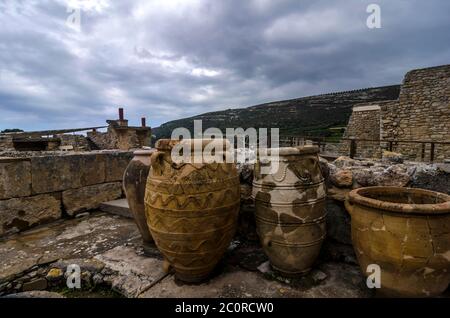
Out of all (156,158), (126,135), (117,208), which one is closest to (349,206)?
(156,158)

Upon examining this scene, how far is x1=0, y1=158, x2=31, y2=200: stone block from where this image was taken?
2889mm

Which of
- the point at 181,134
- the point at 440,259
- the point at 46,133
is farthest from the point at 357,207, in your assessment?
the point at 46,133

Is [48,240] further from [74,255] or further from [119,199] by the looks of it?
[119,199]

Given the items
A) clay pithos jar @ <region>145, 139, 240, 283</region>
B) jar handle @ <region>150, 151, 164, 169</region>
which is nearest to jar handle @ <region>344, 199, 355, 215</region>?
clay pithos jar @ <region>145, 139, 240, 283</region>

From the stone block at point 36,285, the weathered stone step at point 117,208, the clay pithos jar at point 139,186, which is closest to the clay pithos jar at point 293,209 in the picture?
the clay pithos jar at point 139,186

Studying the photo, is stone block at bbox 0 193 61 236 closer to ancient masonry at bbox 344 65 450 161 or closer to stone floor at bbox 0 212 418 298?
stone floor at bbox 0 212 418 298

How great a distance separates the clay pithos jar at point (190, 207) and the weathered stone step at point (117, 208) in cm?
183

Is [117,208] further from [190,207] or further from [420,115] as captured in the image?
[420,115]

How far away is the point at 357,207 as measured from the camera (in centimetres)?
160

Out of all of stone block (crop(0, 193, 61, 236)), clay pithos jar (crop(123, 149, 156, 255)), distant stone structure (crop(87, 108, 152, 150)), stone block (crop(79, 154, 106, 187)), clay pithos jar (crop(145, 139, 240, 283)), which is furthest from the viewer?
distant stone structure (crop(87, 108, 152, 150))

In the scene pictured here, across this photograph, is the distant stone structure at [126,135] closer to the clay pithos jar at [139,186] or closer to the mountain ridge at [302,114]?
the mountain ridge at [302,114]

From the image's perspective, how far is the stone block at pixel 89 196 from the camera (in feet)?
11.4

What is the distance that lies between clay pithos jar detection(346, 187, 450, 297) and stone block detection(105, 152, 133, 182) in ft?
11.7
